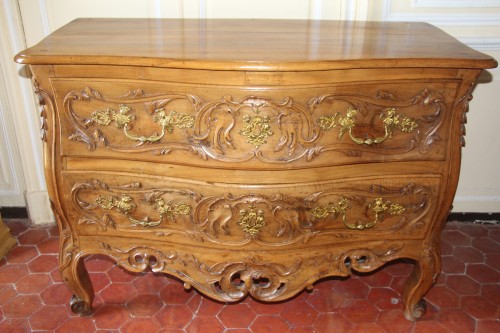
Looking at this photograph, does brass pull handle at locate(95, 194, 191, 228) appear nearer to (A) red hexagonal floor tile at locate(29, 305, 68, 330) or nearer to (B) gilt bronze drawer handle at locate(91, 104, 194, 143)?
(B) gilt bronze drawer handle at locate(91, 104, 194, 143)

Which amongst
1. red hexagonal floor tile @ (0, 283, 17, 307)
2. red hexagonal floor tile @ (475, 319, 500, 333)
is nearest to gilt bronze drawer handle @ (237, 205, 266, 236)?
red hexagonal floor tile @ (475, 319, 500, 333)

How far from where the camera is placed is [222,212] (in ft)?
5.39

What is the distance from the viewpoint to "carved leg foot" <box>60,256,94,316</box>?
186 cm

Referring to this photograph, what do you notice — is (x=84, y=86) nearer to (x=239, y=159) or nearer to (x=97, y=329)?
(x=239, y=159)

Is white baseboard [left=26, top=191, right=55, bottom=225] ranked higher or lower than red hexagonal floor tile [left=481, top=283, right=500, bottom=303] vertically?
higher

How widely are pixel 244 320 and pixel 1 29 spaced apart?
1.69 m

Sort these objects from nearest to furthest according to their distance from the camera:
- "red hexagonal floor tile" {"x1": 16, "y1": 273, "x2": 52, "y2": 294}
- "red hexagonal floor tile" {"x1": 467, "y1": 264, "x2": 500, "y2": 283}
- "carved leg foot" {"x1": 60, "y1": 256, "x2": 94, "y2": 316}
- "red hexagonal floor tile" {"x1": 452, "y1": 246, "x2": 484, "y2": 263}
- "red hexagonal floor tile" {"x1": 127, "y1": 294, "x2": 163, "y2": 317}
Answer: "carved leg foot" {"x1": 60, "y1": 256, "x2": 94, "y2": 316} → "red hexagonal floor tile" {"x1": 127, "y1": 294, "x2": 163, "y2": 317} → "red hexagonal floor tile" {"x1": 16, "y1": 273, "x2": 52, "y2": 294} → "red hexagonal floor tile" {"x1": 467, "y1": 264, "x2": 500, "y2": 283} → "red hexagonal floor tile" {"x1": 452, "y1": 246, "x2": 484, "y2": 263}

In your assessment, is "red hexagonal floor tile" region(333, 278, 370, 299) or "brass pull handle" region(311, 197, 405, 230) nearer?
"brass pull handle" region(311, 197, 405, 230)

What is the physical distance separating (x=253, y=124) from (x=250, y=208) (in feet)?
0.99

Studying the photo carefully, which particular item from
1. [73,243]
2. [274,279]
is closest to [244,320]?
[274,279]

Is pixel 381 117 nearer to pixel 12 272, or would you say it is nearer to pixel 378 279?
pixel 378 279

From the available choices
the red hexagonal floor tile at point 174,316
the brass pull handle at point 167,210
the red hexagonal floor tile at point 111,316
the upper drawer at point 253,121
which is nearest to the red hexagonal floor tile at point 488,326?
the upper drawer at point 253,121

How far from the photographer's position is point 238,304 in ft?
6.96

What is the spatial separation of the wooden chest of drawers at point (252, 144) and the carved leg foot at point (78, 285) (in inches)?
0.8
